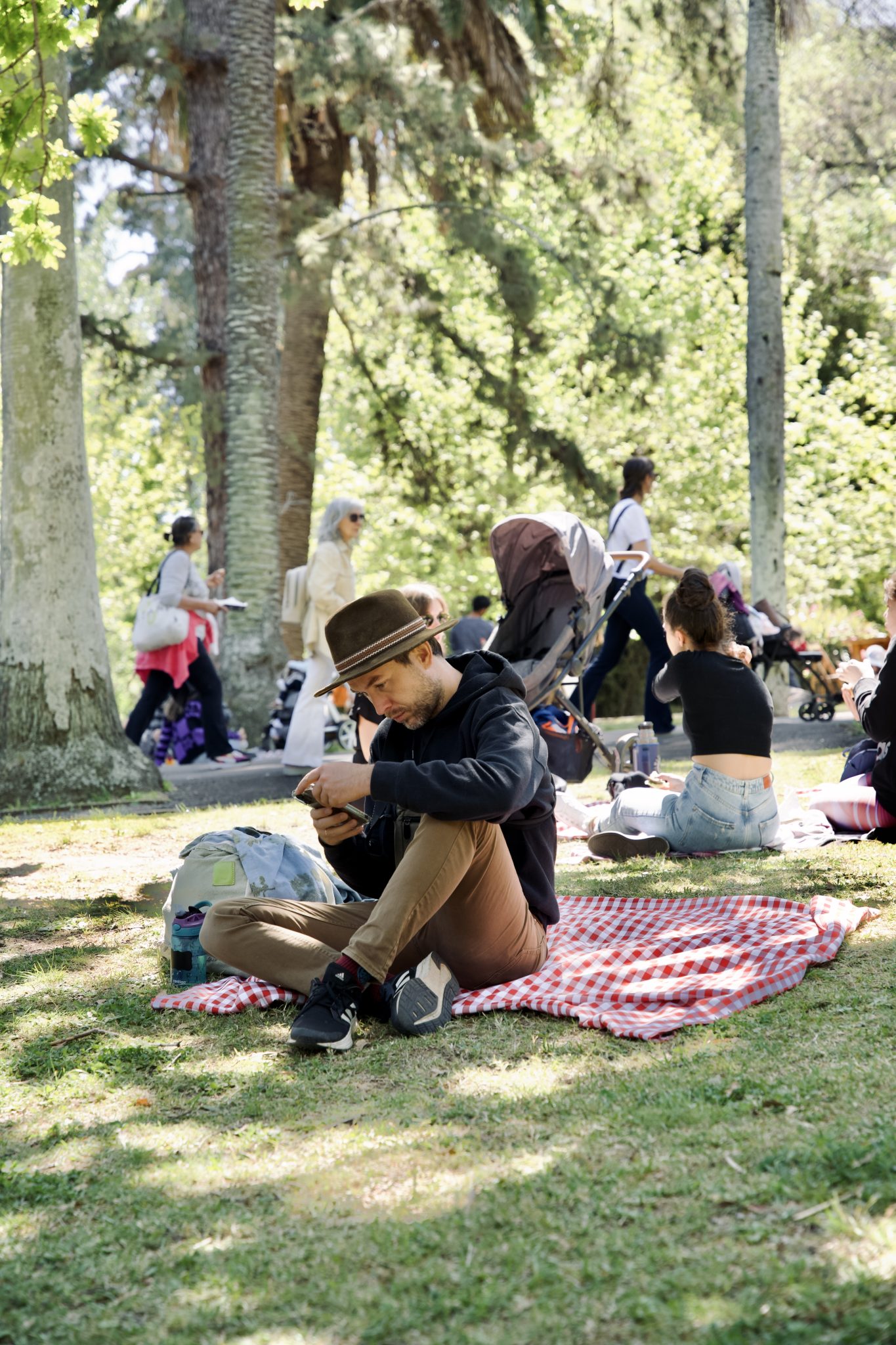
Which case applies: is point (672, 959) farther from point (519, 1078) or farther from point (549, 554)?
point (549, 554)

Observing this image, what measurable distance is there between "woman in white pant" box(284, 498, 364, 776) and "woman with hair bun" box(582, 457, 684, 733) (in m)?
2.00

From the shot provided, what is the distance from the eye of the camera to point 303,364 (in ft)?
58.8

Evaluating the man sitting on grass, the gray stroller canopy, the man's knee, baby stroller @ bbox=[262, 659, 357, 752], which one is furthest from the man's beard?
baby stroller @ bbox=[262, 659, 357, 752]

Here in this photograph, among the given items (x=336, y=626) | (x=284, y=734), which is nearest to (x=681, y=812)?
(x=336, y=626)

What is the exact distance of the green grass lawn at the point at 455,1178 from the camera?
2172 mm

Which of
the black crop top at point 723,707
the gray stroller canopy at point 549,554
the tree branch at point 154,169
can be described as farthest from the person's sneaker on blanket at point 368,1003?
the tree branch at point 154,169

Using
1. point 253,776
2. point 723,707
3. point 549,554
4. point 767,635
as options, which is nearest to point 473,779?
point 723,707

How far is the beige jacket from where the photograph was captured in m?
10.2

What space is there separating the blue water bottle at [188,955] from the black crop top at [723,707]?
8.15 ft

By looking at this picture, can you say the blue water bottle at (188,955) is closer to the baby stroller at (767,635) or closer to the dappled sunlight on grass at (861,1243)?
the dappled sunlight on grass at (861,1243)

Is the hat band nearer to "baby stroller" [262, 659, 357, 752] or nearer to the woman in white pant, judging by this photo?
the woman in white pant

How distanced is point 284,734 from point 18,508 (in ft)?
13.6

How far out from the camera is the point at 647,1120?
2959 mm

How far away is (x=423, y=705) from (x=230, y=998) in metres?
1.17
